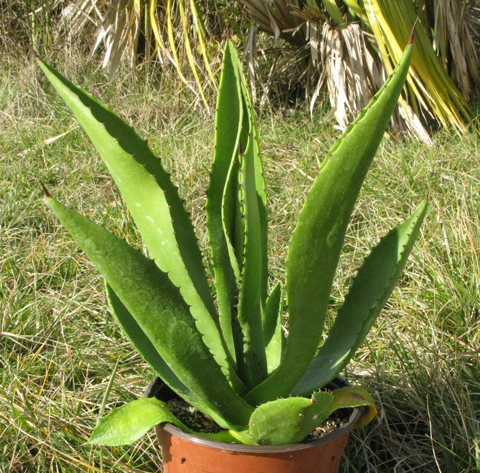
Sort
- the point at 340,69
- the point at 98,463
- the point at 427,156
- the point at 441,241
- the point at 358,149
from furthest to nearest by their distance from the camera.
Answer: the point at 340,69 < the point at 427,156 < the point at 441,241 < the point at 98,463 < the point at 358,149

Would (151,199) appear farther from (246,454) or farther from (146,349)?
(246,454)

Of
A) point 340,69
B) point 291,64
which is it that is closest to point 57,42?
point 291,64

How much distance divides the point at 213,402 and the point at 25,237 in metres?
1.66

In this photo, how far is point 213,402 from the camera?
95 centimetres

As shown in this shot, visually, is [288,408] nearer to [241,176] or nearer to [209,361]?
[209,361]

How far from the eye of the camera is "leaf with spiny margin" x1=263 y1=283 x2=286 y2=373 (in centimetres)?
112

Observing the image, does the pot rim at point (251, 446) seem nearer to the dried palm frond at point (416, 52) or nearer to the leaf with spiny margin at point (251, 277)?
the leaf with spiny margin at point (251, 277)

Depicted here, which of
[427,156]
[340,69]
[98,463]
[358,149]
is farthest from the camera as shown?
[340,69]

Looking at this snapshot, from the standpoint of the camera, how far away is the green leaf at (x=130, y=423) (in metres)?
0.91

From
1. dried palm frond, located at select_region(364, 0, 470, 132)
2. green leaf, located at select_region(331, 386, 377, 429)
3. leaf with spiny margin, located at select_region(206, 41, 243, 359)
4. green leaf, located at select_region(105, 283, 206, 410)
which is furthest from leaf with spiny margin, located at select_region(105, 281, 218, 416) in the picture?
dried palm frond, located at select_region(364, 0, 470, 132)

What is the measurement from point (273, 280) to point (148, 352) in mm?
1054

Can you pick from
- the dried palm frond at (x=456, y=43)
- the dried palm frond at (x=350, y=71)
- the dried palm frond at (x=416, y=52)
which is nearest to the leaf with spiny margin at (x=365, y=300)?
the dried palm frond at (x=416, y=52)

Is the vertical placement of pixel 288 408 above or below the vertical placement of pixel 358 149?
below

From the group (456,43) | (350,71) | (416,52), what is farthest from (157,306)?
(456,43)
